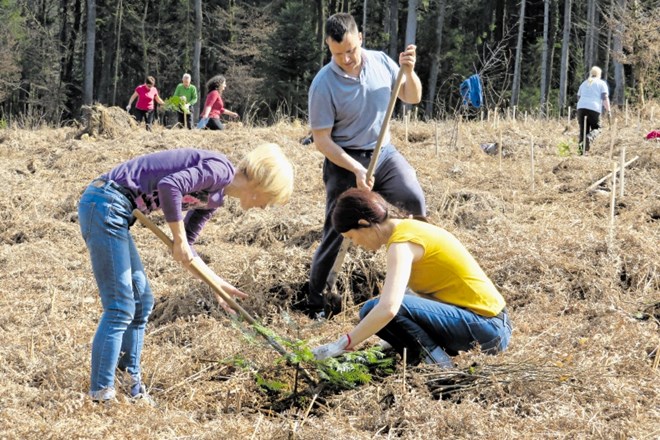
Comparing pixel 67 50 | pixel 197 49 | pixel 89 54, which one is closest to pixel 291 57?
pixel 197 49

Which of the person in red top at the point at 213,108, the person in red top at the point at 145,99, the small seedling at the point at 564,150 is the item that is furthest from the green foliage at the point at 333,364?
the person in red top at the point at 145,99

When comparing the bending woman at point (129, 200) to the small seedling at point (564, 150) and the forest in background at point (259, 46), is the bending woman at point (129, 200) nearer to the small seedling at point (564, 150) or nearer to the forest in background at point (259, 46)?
the small seedling at point (564, 150)

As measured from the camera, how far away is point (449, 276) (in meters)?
3.46

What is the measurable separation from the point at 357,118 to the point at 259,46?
87.1 feet

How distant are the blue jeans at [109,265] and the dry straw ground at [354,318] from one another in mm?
207

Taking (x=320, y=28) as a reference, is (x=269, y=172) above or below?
below

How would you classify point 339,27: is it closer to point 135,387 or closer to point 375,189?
point 375,189

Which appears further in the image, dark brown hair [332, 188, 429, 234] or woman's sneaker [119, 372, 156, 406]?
woman's sneaker [119, 372, 156, 406]

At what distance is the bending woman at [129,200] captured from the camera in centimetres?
318

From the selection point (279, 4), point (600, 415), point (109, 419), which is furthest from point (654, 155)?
point (279, 4)

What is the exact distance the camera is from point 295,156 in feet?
32.8

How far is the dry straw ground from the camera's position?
305 cm

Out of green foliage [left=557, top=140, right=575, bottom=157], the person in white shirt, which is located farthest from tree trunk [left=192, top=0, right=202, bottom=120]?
green foliage [left=557, top=140, right=575, bottom=157]

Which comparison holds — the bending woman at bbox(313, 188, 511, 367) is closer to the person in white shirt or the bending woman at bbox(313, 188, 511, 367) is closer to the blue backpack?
the person in white shirt
